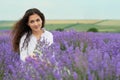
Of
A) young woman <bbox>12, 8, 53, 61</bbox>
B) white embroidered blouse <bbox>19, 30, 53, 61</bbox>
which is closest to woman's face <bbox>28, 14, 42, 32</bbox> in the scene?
young woman <bbox>12, 8, 53, 61</bbox>

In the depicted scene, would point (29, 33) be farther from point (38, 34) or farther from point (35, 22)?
point (35, 22)

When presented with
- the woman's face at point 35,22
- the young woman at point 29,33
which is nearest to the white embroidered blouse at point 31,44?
the young woman at point 29,33

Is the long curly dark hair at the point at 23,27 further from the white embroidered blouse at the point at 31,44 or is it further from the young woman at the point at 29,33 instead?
the white embroidered blouse at the point at 31,44

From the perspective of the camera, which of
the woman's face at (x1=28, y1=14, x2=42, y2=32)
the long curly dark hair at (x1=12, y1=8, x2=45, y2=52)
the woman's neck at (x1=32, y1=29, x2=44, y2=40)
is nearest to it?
the woman's face at (x1=28, y1=14, x2=42, y2=32)

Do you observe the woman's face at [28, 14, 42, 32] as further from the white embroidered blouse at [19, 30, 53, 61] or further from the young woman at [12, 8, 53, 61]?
the white embroidered blouse at [19, 30, 53, 61]

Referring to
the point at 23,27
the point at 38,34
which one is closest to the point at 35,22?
the point at 38,34

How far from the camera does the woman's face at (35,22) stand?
15.3 feet

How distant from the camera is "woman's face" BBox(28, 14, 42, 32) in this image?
4.67 metres

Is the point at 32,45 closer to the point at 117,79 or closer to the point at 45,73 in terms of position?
the point at 45,73

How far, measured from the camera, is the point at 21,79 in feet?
11.4

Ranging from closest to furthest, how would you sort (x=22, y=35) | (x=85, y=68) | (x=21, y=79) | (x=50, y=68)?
(x=85, y=68), (x=50, y=68), (x=21, y=79), (x=22, y=35)

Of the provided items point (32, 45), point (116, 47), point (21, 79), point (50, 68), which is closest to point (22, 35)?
point (32, 45)

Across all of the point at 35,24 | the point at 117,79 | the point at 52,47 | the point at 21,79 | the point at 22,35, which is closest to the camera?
the point at 117,79

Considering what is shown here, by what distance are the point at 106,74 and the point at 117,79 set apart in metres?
0.13
